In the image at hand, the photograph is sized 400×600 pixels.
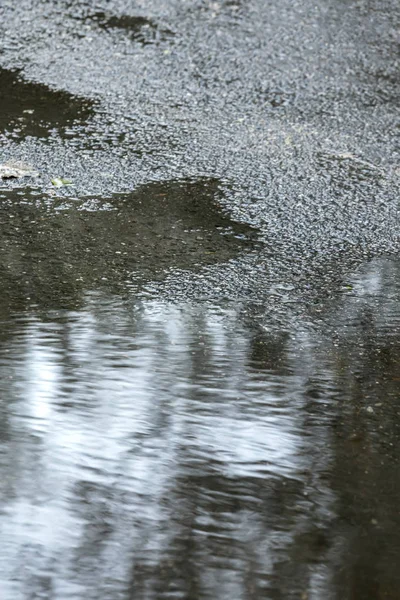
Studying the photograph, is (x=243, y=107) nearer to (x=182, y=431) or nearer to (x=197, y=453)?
(x=182, y=431)

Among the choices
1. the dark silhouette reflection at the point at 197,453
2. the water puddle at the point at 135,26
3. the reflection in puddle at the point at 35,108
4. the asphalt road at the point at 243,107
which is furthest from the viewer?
the water puddle at the point at 135,26

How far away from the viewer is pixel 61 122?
5594mm

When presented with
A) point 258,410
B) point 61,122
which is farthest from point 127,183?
point 258,410

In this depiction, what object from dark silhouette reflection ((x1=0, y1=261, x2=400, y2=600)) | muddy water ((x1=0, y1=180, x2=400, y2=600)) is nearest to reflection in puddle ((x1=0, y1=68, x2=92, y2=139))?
muddy water ((x1=0, y1=180, x2=400, y2=600))

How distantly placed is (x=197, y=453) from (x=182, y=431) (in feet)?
0.45

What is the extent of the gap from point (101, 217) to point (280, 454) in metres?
2.10

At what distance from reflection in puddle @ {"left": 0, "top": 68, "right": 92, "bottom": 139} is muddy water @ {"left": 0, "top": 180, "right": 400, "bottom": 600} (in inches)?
56.5

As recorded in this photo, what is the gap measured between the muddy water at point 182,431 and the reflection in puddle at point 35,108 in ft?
4.71

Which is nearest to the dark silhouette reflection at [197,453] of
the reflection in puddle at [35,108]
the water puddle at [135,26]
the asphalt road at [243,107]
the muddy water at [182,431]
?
the muddy water at [182,431]

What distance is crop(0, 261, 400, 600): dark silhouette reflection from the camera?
232 centimetres

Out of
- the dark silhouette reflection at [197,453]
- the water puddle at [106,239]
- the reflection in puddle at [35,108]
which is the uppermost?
the reflection in puddle at [35,108]

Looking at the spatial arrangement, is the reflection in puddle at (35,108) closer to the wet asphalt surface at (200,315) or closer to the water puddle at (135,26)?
the wet asphalt surface at (200,315)

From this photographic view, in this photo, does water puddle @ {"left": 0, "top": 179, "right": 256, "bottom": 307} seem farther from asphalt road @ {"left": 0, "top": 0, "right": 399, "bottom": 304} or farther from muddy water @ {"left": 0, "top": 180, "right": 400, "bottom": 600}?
asphalt road @ {"left": 0, "top": 0, "right": 399, "bottom": 304}

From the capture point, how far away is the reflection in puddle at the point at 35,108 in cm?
552
